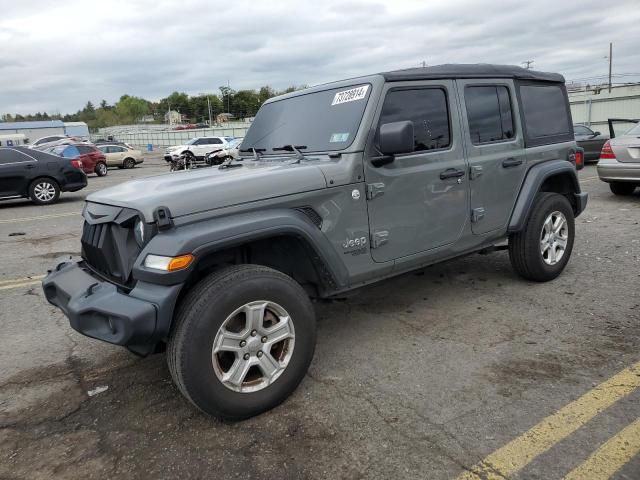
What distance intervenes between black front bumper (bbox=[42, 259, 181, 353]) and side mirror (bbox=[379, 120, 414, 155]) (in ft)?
5.27

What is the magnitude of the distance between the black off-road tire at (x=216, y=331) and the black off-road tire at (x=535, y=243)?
2575mm

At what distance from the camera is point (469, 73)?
13.8 ft

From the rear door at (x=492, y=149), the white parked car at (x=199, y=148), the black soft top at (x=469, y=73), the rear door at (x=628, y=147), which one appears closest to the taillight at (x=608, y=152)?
the rear door at (x=628, y=147)

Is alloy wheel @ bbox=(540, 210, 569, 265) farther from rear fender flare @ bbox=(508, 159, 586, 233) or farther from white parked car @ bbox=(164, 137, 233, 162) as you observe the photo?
white parked car @ bbox=(164, 137, 233, 162)

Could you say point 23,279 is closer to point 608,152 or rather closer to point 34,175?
point 34,175

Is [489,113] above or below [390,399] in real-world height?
above

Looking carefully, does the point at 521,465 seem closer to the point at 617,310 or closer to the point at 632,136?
the point at 617,310

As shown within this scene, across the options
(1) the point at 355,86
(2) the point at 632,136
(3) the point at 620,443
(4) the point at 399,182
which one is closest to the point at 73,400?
(4) the point at 399,182

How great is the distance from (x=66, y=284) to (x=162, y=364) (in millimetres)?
876

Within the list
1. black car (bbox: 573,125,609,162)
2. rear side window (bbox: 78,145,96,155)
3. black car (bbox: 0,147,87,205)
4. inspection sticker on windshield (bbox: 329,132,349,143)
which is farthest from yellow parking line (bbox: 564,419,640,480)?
rear side window (bbox: 78,145,96,155)

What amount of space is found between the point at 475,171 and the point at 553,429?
2.12 metres

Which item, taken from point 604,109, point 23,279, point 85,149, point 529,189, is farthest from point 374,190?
point 604,109

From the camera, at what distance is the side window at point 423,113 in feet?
12.0

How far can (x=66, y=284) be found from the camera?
126 inches
